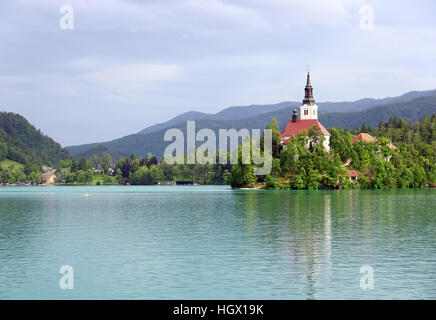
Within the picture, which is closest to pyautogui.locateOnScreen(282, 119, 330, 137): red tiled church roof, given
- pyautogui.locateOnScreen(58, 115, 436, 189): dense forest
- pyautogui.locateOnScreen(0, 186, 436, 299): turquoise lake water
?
pyautogui.locateOnScreen(58, 115, 436, 189): dense forest

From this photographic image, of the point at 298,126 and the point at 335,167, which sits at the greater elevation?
the point at 298,126

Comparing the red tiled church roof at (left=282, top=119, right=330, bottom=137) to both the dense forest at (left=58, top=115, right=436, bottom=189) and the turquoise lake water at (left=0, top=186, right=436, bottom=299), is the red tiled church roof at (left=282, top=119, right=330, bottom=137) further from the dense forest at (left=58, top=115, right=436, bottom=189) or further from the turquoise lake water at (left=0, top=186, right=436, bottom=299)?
the turquoise lake water at (left=0, top=186, right=436, bottom=299)

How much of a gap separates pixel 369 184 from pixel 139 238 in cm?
12751

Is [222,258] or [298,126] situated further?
[298,126]

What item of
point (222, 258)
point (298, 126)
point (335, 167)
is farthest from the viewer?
point (298, 126)

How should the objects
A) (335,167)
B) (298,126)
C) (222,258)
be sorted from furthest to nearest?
(298,126), (335,167), (222,258)

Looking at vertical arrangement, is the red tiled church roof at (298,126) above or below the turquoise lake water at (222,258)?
above

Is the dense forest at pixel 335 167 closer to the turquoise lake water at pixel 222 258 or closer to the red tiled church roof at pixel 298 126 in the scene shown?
the red tiled church roof at pixel 298 126

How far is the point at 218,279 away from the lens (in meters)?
25.9

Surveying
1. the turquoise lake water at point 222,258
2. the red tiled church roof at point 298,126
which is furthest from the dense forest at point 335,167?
the turquoise lake water at point 222,258

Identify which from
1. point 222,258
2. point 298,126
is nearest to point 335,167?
point 298,126

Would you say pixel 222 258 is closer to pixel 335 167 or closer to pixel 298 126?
pixel 335 167
